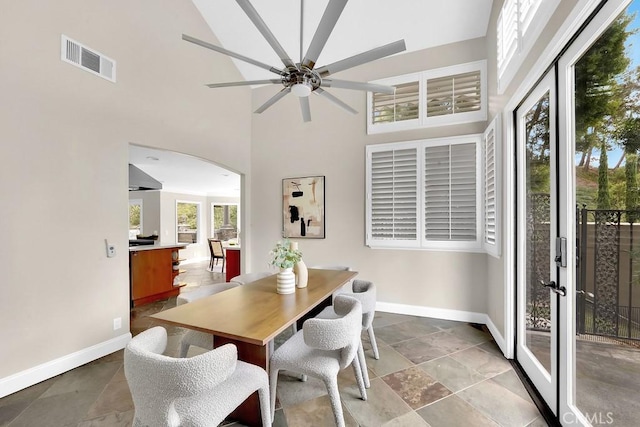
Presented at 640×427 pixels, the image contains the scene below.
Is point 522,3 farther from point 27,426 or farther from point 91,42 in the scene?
point 27,426

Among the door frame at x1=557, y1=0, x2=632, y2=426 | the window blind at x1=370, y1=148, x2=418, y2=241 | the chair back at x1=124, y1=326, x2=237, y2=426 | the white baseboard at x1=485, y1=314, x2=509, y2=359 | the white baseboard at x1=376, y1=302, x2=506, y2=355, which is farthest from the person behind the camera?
the window blind at x1=370, y1=148, x2=418, y2=241

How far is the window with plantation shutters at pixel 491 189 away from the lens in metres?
2.70

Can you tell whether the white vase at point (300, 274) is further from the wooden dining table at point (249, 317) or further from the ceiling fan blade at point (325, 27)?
the ceiling fan blade at point (325, 27)

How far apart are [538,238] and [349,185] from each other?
7.80 ft

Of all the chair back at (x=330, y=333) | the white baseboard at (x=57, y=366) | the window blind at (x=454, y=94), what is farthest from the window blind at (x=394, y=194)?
the white baseboard at (x=57, y=366)

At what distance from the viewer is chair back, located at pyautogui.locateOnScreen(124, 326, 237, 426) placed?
106 centimetres

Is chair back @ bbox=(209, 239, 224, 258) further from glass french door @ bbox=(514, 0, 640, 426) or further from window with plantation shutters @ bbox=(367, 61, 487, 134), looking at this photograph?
glass french door @ bbox=(514, 0, 640, 426)

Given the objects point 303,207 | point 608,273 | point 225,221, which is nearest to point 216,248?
point 225,221

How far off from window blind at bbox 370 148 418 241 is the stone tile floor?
4.83ft

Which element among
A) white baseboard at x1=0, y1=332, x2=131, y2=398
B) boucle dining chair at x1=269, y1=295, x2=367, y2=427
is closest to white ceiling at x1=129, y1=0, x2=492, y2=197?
white baseboard at x1=0, y1=332, x2=131, y2=398

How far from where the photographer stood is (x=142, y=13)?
9.92 feet

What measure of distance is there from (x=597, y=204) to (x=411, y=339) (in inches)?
84.0

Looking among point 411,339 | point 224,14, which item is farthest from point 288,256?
point 224,14

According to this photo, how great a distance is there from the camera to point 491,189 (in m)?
2.88
